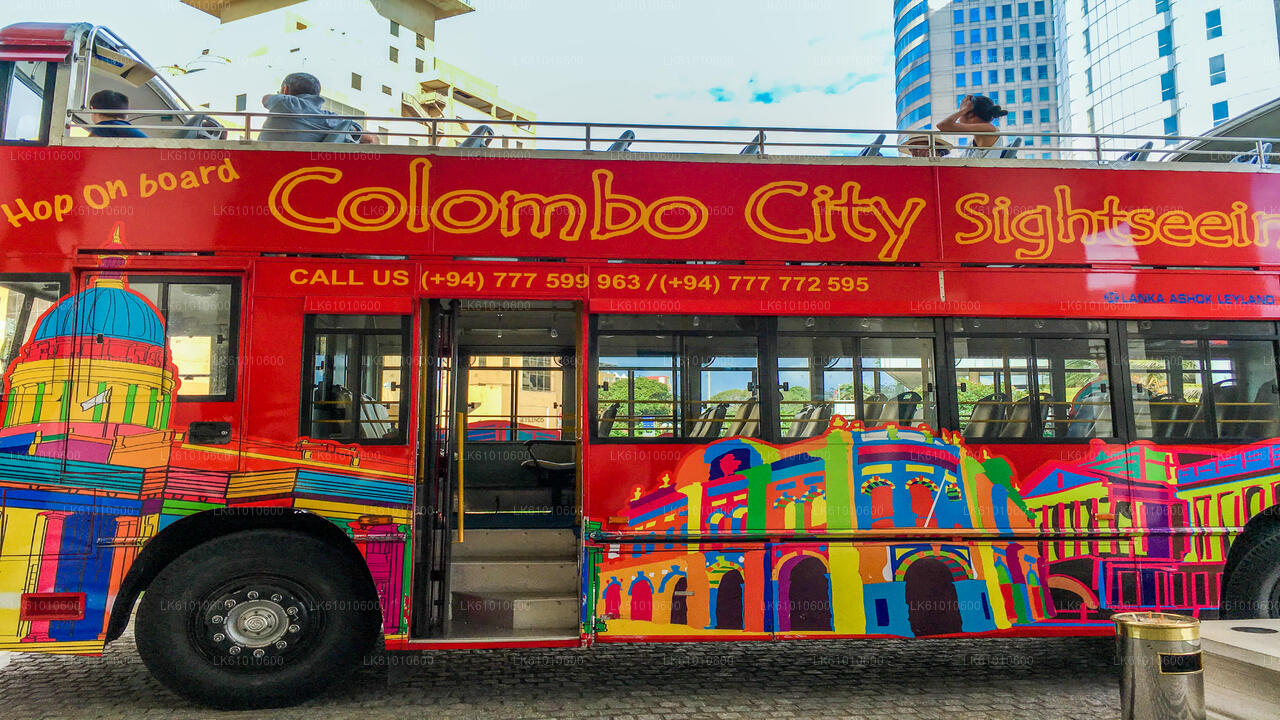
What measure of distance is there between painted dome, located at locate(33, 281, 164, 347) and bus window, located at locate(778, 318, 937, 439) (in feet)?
13.2

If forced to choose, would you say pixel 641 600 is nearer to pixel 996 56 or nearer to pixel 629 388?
pixel 629 388

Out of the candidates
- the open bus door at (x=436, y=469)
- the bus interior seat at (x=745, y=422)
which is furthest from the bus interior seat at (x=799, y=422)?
the open bus door at (x=436, y=469)

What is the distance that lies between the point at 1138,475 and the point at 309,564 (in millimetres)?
5453

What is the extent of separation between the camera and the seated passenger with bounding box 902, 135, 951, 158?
18.8 ft

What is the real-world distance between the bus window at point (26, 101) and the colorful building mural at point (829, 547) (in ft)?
14.7

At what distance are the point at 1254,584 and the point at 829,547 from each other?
294 cm

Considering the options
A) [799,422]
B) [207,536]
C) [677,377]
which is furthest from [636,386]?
[207,536]

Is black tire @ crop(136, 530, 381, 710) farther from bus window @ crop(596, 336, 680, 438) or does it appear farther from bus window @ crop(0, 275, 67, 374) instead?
bus window @ crop(596, 336, 680, 438)

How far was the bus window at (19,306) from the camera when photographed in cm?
480

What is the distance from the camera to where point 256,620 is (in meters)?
4.93

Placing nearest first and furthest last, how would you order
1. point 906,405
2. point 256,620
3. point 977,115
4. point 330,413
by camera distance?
1. point 256,620
2. point 330,413
3. point 906,405
4. point 977,115

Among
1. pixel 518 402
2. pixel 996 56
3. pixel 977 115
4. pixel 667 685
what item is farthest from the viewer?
pixel 996 56

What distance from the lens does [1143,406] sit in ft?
17.9

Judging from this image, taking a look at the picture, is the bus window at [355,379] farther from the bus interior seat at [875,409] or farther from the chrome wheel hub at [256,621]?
the bus interior seat at [875,409]
